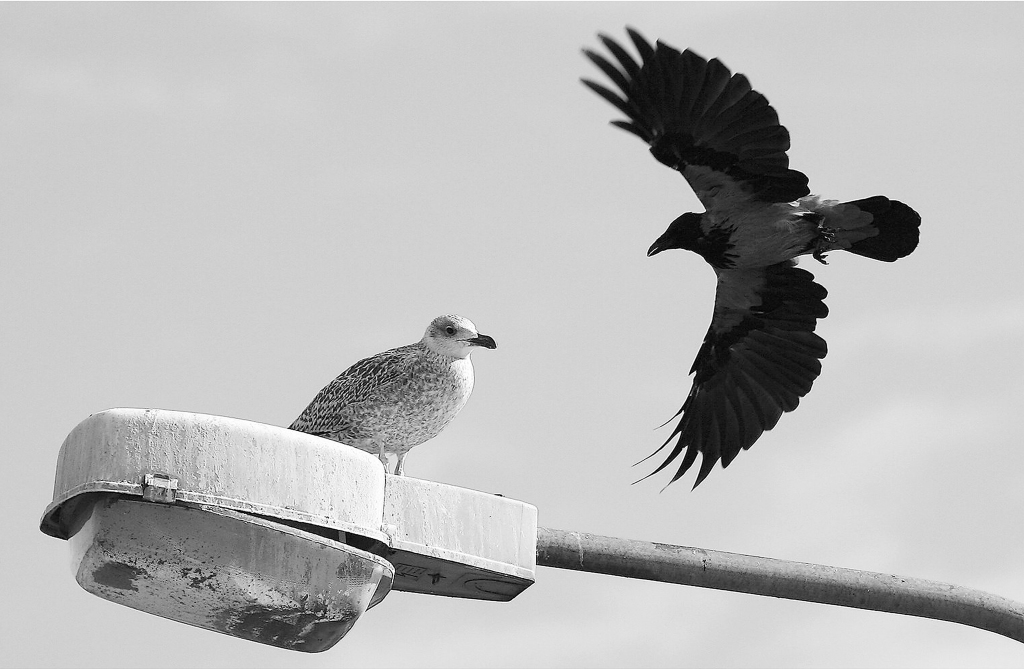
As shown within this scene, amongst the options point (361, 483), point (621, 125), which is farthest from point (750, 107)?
point (361, 483)

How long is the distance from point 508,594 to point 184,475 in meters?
1.39

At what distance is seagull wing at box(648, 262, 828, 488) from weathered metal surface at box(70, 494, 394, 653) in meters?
4.70

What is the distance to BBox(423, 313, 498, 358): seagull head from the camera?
24.6 feet

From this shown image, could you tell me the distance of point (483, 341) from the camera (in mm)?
7625

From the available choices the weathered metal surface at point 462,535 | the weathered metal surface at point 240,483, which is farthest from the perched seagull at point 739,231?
the weathered metal surface at point 240,483

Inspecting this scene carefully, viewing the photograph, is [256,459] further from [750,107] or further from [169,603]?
[750,107]

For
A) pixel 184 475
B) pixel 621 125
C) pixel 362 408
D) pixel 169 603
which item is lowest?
pixel 169 603

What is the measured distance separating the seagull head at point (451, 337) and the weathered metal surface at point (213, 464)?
3026mm

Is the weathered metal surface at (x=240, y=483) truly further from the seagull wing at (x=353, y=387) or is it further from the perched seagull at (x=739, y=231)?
the perched seagull at (x=739, y=231)

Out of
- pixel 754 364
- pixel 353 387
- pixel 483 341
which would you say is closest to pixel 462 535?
pixel 353 387

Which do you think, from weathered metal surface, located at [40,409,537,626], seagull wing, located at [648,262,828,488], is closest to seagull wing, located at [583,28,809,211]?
seagull wing, located at [648,262,828,488]

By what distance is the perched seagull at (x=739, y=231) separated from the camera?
8000 mm

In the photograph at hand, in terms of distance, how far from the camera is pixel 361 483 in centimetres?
452

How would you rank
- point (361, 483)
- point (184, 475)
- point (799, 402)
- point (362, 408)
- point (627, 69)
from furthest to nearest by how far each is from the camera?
point (799, 402) → point (627, 69) → point (362, 408) → point (361, 483) → point (184, 475)
